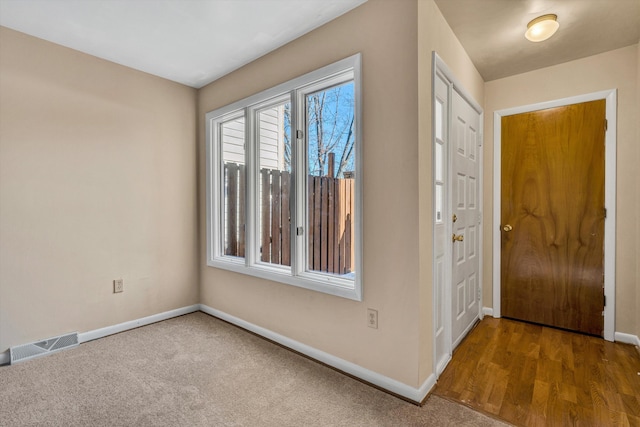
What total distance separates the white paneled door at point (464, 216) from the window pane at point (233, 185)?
2.00 metres

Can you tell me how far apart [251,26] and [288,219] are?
153 cm

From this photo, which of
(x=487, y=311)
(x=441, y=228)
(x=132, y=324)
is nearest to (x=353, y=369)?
(x=441, y=228)

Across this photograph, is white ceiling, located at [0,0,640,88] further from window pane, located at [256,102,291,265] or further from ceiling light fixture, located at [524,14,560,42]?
window pane, located at [256,102,291,265]

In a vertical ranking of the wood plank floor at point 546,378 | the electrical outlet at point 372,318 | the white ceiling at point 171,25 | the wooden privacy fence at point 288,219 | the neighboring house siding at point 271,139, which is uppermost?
the white ceiling at point 171,25

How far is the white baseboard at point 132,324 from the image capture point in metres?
2.70

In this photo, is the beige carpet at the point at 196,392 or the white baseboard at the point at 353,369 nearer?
the beige carpet at the point at 196,392

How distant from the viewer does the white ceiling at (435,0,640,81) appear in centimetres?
200

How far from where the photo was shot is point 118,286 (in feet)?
9.52

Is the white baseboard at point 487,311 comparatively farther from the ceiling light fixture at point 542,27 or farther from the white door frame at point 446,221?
the ceiling light fixture at point 542,27

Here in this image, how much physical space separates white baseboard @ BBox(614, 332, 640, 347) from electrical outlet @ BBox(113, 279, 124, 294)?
4.45 metres

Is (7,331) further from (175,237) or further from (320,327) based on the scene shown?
(320,327)

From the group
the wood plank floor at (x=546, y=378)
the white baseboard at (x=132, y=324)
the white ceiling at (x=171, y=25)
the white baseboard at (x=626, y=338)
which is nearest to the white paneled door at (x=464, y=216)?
the wood plank floor at (x=546, y=378)

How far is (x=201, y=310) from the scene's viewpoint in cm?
347

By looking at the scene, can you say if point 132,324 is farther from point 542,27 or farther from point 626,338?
point 626,338
